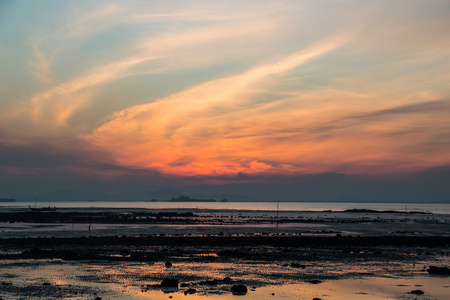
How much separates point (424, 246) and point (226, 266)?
30148 mm

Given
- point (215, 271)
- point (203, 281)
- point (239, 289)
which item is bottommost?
point (215, 271)

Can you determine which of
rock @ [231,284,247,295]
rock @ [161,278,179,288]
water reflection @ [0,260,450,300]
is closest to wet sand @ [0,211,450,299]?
water reflection @ [0,260,450,300]

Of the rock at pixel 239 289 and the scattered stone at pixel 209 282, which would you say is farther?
the scattered stone at pixel 209 282

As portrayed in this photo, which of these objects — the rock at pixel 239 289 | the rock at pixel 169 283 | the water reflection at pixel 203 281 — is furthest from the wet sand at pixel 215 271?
the rock at pixel 239 289

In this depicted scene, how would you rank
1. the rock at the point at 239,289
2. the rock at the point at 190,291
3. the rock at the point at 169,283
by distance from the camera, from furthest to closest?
the rock at the point at 169,283 < the rock at the point at 239,289 < the rock at the point at 190,291

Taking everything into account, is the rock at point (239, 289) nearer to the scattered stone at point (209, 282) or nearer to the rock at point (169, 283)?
the scattered stone at point (209, 282)

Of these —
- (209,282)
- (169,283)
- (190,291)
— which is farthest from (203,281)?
(190,291)

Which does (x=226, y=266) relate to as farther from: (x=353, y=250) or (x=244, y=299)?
(x=353, y=250)

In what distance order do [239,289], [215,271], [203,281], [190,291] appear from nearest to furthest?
[190,291] → [239,289] → [203,281] → [215,271]

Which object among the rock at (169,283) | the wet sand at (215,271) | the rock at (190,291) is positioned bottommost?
the wet sand at (215,271)

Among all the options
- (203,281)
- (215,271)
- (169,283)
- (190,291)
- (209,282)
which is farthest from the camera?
(215,271)

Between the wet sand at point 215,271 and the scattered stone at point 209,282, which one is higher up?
the scattered stone at point 209,282

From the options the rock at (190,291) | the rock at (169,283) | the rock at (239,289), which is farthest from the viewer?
the rock at (169,283)

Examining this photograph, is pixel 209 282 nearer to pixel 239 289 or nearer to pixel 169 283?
A: pixel 169 283
